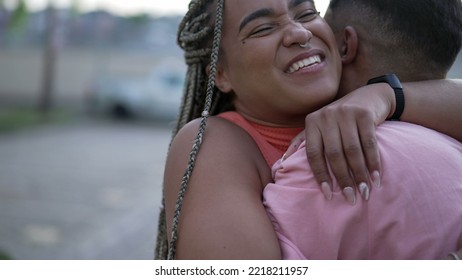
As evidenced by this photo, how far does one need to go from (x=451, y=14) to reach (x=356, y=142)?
2.31ft

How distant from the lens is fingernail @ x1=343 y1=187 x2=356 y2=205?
1.52m

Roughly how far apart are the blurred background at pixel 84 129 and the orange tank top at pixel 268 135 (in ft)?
2.25

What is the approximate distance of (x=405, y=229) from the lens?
4.92 ft

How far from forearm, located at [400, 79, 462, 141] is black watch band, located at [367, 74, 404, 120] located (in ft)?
0.05

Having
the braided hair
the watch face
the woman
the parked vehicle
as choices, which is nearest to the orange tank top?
the woman

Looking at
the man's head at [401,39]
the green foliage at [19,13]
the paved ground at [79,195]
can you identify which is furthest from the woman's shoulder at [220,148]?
the green foliage at [19,13]

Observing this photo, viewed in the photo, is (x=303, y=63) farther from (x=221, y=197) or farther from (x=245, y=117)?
(x=221, y=197)

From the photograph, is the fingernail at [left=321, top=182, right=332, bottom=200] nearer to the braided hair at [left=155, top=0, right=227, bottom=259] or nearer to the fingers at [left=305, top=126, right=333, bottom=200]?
the fingers at [left=305, top=126, right=333, bottom=200]

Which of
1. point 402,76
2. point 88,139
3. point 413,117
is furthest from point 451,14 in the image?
point 88,139

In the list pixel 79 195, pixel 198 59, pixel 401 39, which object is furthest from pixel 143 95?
pixel 401 39

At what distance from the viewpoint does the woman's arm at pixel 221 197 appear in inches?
60.4

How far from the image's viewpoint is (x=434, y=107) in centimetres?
181
